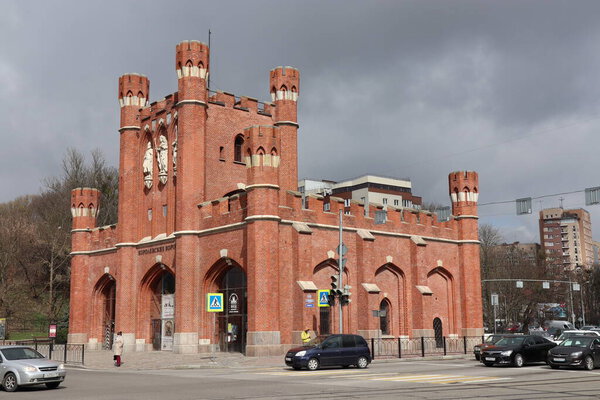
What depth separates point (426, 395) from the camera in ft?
49.8

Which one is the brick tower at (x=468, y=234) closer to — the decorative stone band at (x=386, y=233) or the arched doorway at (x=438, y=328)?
the decorative stone band at (x=386, y=233)

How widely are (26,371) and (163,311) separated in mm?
20793

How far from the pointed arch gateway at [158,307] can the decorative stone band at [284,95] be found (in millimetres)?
12115

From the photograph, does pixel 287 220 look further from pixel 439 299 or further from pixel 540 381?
pixel 540 381

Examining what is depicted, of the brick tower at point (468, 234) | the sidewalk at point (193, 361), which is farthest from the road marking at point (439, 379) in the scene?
the brick tower at point (468, 234)

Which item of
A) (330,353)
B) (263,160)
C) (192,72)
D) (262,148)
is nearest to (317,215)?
(263,160)

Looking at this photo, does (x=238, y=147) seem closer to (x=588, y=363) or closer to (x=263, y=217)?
(x=263, y=217)

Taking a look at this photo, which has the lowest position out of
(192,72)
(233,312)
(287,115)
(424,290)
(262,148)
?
(233,312)

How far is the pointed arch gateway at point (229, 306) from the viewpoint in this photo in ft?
111

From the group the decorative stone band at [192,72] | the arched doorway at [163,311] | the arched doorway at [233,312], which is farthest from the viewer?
the arched doorway at [163,311]

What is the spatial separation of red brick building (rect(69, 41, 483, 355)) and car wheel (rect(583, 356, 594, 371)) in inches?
514

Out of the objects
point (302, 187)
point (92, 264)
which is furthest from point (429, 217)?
point (302, 187)

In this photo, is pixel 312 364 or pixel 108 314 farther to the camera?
pixel 108 314

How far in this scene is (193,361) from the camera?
30.2m
